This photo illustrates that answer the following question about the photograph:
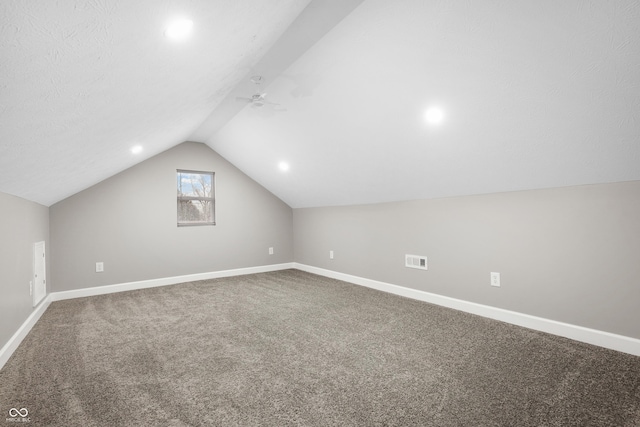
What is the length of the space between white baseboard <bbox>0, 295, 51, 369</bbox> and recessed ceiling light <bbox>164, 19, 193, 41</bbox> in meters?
2.51

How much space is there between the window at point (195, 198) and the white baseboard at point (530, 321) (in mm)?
3036

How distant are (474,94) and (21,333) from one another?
4123 millimetres

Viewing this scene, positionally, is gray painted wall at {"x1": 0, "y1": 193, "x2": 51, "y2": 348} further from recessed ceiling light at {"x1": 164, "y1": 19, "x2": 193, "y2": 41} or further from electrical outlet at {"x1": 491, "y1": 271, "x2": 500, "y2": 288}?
electrical outlet at {"x1": 491, "y1": 271, "x2": 500, "y2": 288}

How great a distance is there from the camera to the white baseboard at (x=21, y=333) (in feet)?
7.52

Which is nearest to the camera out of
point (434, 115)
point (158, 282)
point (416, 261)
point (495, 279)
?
point (434, 115)

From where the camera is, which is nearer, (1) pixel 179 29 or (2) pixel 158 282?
(1) pixel 179 29

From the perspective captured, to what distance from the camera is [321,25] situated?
2080 mm

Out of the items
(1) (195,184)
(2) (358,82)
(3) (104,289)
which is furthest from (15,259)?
(2) (358,82)

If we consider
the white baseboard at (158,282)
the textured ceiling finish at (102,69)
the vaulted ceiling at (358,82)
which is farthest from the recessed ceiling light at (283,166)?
the white baseboard at (158,282)

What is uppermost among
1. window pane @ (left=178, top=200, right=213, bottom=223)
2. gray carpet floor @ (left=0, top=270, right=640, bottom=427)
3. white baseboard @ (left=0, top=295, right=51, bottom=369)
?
window pane @ (left=178, top=200, right=213, bottom=223)

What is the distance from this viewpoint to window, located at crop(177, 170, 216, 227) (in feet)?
17.1

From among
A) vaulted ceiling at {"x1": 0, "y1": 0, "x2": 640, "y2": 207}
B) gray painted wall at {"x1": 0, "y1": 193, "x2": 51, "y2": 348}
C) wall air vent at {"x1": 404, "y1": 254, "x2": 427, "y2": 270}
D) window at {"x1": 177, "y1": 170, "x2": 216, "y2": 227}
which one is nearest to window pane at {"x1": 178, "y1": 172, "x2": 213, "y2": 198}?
window at {"x1": 177, "y1": 170, "x2": 216, "y2": 227}

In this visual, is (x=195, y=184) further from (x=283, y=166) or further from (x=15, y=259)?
(x=15, y=259)

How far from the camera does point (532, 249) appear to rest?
281 centimetres
